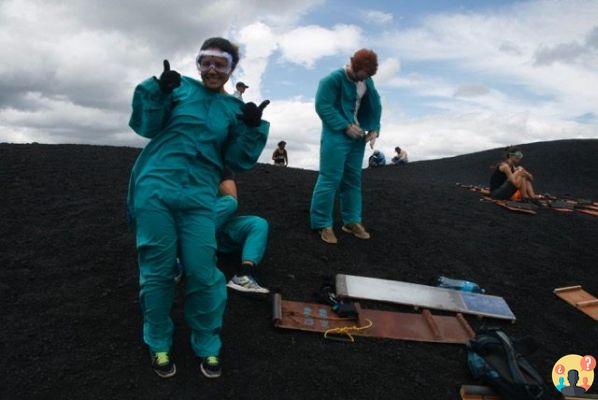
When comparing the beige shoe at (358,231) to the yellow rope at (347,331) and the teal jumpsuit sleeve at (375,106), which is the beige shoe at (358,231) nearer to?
the teal jumpsuit sleeve at (375,106)

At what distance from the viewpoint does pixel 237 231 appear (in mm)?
4199

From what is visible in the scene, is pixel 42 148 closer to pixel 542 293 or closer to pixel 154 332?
pixel 154 332

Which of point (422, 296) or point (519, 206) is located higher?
point (519, 206)

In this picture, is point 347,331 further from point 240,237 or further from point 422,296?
point 240,237

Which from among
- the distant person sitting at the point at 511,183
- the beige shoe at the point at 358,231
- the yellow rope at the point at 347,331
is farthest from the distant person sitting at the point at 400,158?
the yellow rope at the point at 347,331

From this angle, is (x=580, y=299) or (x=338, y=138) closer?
(x=580, y=299)

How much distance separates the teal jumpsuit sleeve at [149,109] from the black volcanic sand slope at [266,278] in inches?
55.7

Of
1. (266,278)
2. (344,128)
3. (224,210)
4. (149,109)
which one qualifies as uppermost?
(344,128)

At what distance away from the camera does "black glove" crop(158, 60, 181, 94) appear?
8.35 ft

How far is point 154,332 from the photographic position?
9.16 ft

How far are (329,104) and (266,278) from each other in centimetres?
205

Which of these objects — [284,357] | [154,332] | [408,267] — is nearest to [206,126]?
[154,332]

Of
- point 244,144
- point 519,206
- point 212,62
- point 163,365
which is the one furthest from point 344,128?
point 519,206

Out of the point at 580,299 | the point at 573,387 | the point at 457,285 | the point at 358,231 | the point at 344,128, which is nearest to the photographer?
the point at 573,387
